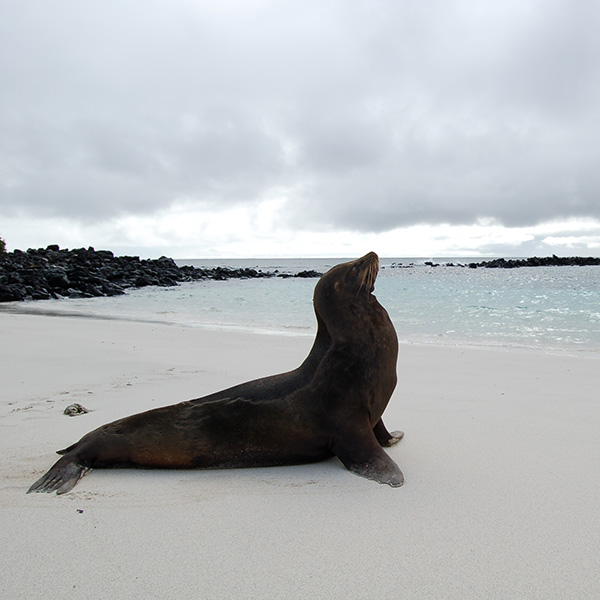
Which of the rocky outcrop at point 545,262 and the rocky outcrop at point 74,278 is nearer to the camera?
the rocky outcrop at point 74,278

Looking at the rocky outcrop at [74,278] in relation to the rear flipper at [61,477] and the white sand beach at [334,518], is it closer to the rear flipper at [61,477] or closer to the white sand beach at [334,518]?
the white sand beach at [334,518]

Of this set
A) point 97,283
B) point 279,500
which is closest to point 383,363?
point 279,500

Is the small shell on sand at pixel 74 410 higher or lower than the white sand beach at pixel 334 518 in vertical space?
higher

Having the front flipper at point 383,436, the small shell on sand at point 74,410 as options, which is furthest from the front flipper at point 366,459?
the small shell on sand at point 74,410

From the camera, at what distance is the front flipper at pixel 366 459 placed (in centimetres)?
296

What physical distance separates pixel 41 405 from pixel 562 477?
436cm

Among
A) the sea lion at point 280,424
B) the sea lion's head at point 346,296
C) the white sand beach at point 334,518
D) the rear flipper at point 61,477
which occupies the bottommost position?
the white sand beach at point 334,518

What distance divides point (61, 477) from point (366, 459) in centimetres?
182

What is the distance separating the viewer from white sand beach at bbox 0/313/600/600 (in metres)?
1.97

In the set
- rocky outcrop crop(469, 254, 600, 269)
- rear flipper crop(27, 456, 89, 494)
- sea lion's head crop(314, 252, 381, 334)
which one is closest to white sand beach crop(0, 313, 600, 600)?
rear flipper crop(27, 456, 89, 494)

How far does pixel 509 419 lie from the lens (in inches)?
167

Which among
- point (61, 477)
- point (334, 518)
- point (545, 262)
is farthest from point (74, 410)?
point (545, 262)

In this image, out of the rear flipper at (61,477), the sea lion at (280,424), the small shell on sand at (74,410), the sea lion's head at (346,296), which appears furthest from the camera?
the small shell on sand at (74,410)

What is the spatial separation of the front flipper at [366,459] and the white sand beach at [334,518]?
0.24 ft
